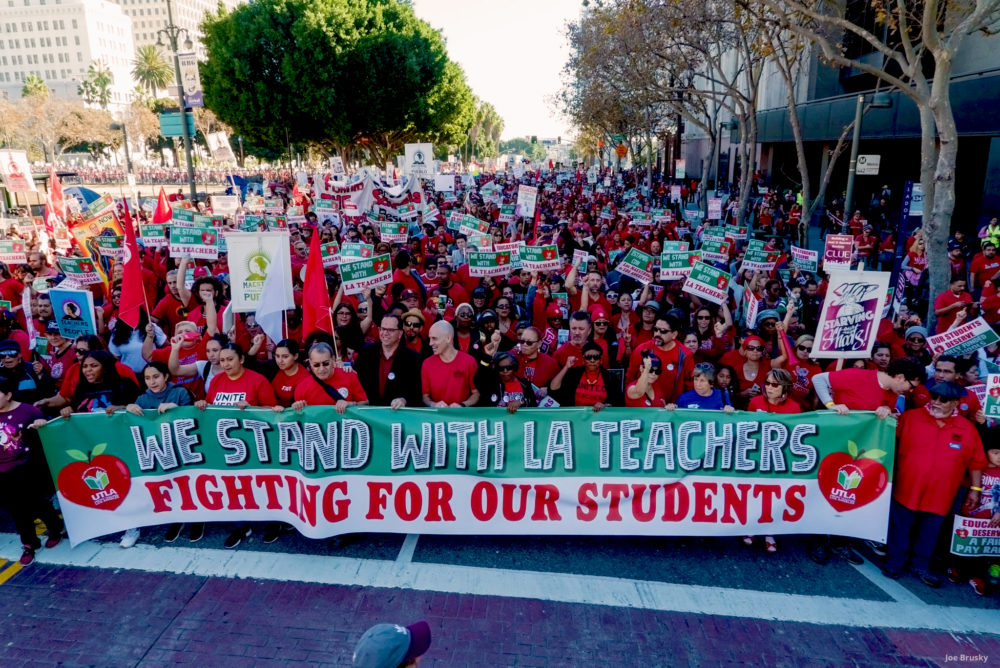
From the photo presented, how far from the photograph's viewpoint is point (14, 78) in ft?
447

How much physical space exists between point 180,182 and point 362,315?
211 ft

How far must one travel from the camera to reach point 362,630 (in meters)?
4.54

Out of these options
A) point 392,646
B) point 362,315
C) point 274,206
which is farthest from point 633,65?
point 392,646

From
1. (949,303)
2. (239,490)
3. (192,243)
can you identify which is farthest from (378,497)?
(949,303)

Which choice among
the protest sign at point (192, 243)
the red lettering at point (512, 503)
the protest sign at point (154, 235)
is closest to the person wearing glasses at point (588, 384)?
the red lettering at point (512, 503)

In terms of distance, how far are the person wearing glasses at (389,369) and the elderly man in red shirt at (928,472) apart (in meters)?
3.91

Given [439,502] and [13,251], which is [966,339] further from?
[13,251]

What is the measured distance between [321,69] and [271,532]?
104 feet

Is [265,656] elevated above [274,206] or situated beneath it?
situated beneath

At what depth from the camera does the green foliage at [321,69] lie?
32.6 m

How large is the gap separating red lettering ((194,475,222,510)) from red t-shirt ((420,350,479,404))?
187 centimetres

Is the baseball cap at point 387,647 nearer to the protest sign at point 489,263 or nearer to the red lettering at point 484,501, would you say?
the red lettering at point 484,501

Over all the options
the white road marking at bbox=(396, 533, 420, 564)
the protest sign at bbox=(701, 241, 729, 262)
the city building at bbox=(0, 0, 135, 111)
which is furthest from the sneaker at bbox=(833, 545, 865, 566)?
the city building at bbox=(0, 0, 135, 111)

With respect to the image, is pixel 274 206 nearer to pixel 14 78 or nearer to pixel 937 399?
pixel 937 399
